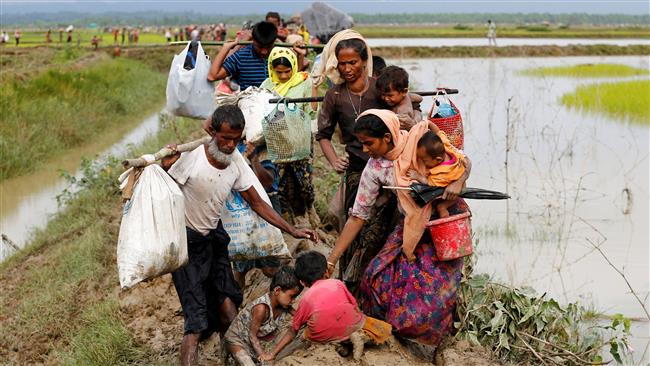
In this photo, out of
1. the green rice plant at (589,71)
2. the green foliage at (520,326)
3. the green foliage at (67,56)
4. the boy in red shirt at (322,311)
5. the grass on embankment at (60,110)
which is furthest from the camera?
the green foliage at (67,56)

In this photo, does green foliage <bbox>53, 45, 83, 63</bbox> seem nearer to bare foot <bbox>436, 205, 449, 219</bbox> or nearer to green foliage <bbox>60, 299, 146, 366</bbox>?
green foliage <bbox>60, 299, 146, 366</bbox>

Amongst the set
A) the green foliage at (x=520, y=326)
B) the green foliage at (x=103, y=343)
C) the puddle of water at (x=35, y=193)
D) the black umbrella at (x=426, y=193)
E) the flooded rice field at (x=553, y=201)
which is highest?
the black umbrella at (x=426, y=193)

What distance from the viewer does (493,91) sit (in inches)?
739

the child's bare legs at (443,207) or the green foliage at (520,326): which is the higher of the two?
the child's bare legs at (443,207)

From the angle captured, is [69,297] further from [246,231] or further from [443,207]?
[443,207]

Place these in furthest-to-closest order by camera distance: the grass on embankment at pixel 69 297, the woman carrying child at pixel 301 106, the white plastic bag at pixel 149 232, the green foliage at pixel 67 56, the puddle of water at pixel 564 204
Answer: the green foliage at pixel 67 56, the puddle of water at pixel 564 204, the woman carrying child at pixel 301 106, the grass on embankment at pixel 69 297, the white plastic bag at pixel 149 232

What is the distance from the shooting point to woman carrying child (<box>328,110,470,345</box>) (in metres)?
4.05

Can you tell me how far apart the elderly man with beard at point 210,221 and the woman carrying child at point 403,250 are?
373mm

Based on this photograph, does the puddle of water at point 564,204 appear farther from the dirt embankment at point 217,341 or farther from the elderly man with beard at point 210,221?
the elderly man with beard at point 210,221

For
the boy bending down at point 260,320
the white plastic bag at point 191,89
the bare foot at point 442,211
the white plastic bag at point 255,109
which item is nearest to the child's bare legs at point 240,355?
the boy bending down at point 260,320

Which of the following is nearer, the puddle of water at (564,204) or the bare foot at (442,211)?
the bare foot at (442,211)

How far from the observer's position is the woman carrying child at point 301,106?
5.35 metres

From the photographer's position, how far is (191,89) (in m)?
5.56

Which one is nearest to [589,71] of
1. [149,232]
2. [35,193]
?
[35,193]
